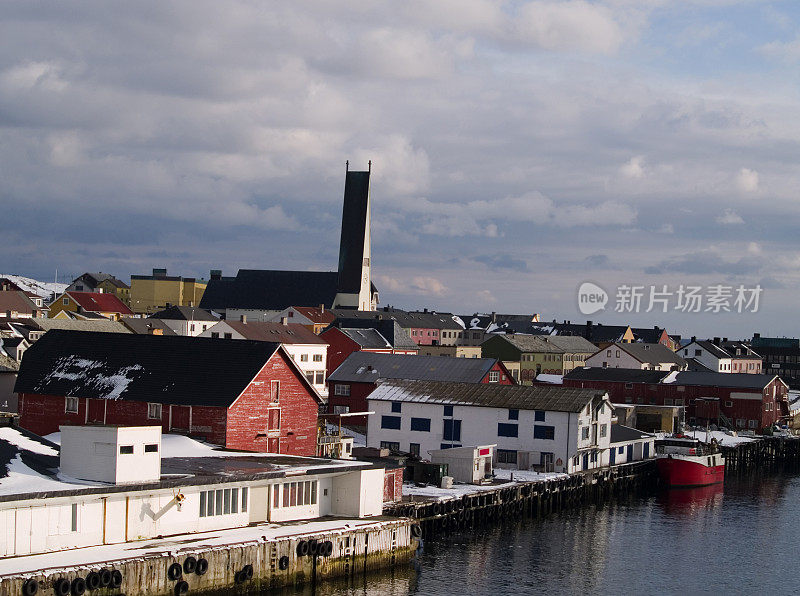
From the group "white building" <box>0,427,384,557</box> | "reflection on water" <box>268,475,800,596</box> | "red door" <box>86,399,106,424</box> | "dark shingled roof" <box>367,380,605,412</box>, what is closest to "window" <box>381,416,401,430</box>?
"dark shingled roof" <box>367,380,605,412</box>

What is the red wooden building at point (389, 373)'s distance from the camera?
275 feet

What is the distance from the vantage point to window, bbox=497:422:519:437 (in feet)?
227

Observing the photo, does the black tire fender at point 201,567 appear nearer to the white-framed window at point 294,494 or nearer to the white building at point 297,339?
the white-framed window at point 294,494

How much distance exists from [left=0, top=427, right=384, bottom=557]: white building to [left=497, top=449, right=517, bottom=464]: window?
22.5 m

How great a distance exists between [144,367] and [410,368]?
99.4ft

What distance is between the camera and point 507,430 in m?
69.4

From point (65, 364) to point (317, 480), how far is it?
2186 centimetres

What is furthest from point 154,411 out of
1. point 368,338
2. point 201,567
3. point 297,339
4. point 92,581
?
point 368,338

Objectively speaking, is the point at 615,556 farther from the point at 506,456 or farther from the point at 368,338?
the point at 368,338

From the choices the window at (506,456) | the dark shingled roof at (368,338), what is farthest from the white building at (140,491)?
the dark shingled roof at (368,338)

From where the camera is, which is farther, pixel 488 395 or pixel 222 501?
pixel 488 395

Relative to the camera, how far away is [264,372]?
57.3 metres

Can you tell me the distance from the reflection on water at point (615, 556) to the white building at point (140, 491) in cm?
423

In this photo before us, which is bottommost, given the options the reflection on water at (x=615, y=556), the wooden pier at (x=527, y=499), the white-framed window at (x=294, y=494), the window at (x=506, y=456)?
the reflection on water at (x=615, y=556)
